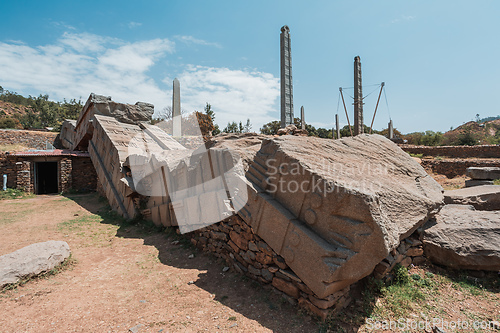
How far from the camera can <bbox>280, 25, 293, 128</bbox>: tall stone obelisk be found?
9.78 m

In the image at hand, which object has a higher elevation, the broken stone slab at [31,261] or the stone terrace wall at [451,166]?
the stone terrace wall at [451,166]

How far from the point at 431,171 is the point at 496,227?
32.9ft

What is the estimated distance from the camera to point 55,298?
10.3ft

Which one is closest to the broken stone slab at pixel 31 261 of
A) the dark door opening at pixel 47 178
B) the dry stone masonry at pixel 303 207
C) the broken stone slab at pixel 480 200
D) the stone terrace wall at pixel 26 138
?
the dry stone masonry at pixel 303 207

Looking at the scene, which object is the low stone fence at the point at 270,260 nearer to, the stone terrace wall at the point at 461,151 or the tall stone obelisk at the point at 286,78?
the tall stone obelisk at the point at 286,78

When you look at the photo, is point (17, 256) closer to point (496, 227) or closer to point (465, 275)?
point (465, 275)

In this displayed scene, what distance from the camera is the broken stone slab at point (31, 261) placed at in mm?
3334

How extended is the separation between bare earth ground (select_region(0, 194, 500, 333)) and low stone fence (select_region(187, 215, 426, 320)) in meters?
0.12

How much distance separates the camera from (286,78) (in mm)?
9938

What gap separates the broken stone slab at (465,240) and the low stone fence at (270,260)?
0.73ft

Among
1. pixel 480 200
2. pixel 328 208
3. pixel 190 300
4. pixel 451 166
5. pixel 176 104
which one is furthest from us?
pixel 451 166

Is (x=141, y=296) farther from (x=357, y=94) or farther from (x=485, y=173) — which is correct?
(x=357, y=94)

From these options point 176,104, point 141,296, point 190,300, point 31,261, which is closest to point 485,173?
point 190,300

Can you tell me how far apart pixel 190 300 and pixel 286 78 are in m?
8.79
